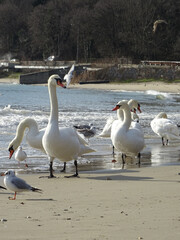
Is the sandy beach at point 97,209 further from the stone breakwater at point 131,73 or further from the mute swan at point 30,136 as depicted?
the stone breakwater at point 131,73

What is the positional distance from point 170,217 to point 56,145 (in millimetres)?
3659

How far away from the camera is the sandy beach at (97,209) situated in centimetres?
546

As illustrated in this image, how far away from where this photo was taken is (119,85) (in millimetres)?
63938

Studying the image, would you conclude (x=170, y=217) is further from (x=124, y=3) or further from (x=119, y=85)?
(x=124, y=3)

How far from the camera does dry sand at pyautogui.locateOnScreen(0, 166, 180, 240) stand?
5457 mm

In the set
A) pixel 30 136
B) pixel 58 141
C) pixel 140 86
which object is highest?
pixel 58 141

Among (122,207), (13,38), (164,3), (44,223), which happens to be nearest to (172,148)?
(122,207)

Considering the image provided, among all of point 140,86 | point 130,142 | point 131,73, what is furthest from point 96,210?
point 131,73

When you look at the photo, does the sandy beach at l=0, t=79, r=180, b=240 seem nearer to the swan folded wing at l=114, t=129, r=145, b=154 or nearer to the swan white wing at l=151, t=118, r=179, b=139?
the swan folded wing at l=114, t=129, r=145, b=154

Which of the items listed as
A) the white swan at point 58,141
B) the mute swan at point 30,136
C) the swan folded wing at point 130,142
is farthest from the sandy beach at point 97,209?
the swan folded wing at point 130,142

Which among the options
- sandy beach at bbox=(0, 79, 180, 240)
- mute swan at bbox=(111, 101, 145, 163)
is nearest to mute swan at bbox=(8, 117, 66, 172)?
sandy beach at bbox=(0, 79, 180, 240)

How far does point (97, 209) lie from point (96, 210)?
0.06 m

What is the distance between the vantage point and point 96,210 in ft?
21.1

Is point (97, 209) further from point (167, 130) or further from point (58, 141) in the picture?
point (167, 130)
